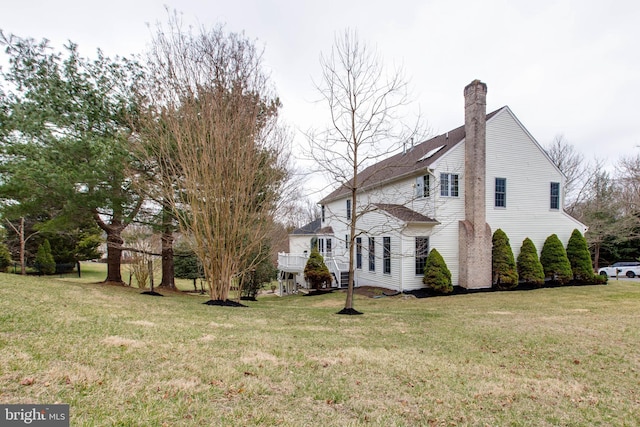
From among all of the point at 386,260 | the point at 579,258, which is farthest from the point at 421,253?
the point at 579,258

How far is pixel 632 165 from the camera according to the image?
73.4 feet

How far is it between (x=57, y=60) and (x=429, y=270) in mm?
17051

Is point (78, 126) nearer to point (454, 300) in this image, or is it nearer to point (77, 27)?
point (77, 27)

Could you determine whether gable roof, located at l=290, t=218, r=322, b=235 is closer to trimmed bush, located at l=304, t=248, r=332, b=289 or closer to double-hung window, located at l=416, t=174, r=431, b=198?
trimmed bush, located at l=304, t=248, r=332, b=289

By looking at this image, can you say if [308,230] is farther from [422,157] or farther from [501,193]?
[501,193]

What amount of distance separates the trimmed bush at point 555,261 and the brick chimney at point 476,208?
12.5 ft

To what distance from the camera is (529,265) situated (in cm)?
1594

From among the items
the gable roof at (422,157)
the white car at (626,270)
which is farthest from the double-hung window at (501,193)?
the white car at (626,270)

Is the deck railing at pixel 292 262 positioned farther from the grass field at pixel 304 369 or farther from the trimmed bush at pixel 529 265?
the grass field at pixel 304 369

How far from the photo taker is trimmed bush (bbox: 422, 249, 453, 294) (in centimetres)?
1445

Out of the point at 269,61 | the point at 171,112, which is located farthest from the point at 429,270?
the point at 171,112

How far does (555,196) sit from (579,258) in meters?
3.46

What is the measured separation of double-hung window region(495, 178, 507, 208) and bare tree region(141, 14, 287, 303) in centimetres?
1107

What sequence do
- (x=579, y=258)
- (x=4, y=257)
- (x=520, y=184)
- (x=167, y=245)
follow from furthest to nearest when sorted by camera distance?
1. (x=4, y=257)
2. (x=579, y=258)
3. (x=520, y=184)
4. (x=167, y=245)
